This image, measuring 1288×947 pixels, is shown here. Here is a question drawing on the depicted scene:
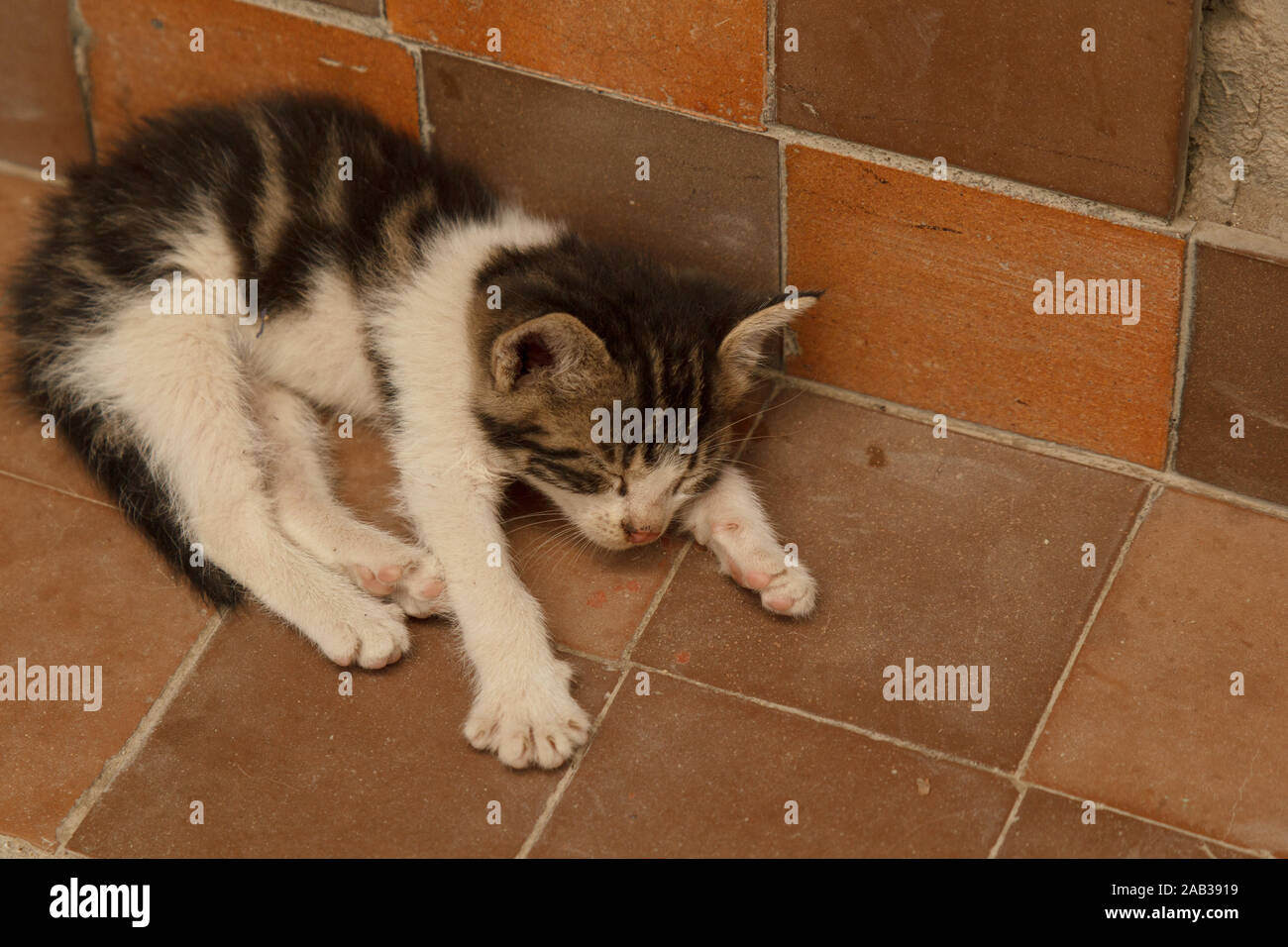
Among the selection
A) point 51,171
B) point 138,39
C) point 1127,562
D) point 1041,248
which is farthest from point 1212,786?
point 51,171

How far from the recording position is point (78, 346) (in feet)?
9.75

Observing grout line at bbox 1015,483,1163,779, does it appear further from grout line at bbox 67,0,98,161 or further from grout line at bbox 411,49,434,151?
grout line at bbox 67,0,98,161

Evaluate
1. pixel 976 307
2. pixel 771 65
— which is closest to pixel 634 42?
pixel 771 65

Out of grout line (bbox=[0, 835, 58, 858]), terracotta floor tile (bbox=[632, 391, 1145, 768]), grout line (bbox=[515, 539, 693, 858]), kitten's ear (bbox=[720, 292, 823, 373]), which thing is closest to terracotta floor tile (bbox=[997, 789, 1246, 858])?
terracotta floor tile (bbox=[632, 391, 1145, 768])

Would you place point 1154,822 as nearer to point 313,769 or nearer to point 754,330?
point 754,330

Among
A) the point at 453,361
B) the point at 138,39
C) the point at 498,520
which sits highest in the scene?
the point at 138,39

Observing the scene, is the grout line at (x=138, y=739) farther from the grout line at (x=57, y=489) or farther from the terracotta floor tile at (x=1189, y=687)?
the terracotta floor tile at (x=1189, y=687)

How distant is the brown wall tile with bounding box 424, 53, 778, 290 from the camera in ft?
9.63

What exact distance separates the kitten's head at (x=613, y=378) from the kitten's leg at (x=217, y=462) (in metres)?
0.42

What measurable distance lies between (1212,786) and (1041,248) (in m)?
0.98

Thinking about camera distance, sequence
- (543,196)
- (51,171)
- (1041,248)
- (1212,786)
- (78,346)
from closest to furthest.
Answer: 1. (1212,786)
2. (1041,248)
3. (78,346)
4. (543,196)
5. (51,171)

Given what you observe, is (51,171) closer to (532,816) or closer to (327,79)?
(327,79)

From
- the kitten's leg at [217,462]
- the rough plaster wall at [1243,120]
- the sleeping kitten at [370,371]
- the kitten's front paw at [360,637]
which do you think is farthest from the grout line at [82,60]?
the rough plaster wall at [1243,120]

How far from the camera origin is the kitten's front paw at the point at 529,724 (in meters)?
2.61
